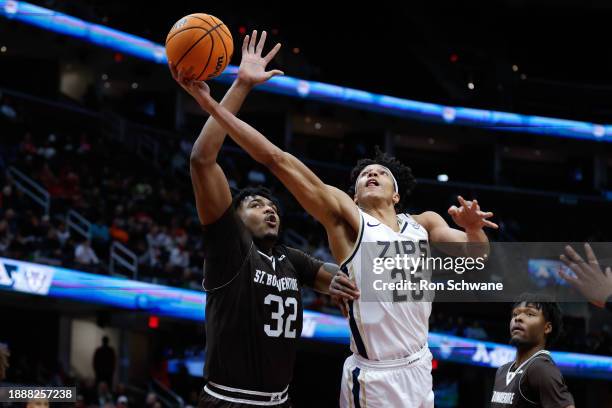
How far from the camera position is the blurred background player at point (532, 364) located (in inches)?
220

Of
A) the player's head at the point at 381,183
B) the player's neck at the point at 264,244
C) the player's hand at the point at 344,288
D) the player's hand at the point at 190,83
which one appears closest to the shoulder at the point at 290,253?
the player's neck at the point at 264,244

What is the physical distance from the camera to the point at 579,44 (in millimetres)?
31594

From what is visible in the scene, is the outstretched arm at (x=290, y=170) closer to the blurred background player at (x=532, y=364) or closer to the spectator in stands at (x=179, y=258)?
the blurred background player at (x=532, y=364)

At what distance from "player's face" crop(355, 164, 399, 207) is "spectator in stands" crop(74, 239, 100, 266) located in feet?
34.1

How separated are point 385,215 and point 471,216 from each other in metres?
0.50

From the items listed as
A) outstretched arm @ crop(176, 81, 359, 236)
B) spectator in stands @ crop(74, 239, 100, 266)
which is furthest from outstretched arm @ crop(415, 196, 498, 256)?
spectator in stands @ crop(74, 239, 100, 266)

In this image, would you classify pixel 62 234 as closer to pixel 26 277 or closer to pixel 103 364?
pixel 26 277

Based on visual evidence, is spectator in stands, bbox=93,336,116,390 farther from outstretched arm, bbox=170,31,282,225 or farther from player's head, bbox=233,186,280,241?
outstretched arm, bbox=170,31,282,225

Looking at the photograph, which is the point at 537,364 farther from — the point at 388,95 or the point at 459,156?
the point at 459,156

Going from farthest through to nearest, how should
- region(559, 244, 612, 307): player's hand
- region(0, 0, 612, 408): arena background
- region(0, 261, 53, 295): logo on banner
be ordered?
1. region(0, 0, 612, 408): arena background
2. region(0, 261, 53, 295): logo on banner
3. region(559, 244, 612, 307): player's hand

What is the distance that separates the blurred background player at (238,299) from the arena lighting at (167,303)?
30.8 feet

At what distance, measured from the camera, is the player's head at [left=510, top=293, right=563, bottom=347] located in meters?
5.98

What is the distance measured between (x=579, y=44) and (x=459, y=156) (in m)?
5.71

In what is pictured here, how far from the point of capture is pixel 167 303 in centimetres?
1588
